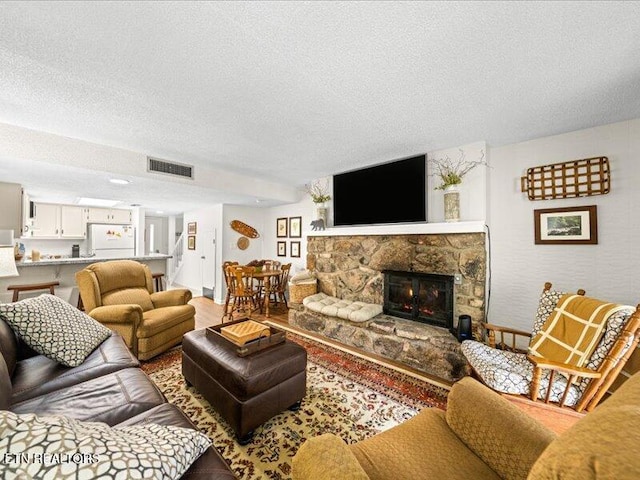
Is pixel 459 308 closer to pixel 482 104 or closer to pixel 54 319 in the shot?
pixel 482 104

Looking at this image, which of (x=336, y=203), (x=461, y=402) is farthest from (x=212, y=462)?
(x=336, y=203)

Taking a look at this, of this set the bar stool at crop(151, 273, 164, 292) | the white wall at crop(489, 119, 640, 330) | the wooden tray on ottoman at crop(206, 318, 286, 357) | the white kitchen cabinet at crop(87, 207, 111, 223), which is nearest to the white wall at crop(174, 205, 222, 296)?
the bar stool at crop(151, 273, 164, 292)

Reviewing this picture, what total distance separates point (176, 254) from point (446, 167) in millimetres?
7255

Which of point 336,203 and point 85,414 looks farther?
point 336,203

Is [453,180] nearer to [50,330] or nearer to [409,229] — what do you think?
[409,229]

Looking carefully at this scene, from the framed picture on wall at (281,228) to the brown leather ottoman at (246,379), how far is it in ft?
11.9

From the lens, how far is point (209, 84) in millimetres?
1810

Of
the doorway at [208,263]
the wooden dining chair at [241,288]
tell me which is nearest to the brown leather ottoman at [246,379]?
the wooden dining chair at [241,288]

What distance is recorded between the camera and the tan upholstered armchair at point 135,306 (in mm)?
2566

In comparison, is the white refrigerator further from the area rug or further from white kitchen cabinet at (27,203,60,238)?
the area rug

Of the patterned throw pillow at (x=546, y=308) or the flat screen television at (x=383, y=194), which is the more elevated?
the flat screen television at (x=383, y=194)

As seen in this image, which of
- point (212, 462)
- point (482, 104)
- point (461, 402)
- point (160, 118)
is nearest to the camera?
point (212, 462)

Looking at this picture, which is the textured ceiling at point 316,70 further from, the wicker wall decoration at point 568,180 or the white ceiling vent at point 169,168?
the white ceiling vent at point 169,168

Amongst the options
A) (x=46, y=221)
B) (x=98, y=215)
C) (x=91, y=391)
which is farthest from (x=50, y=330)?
(x=98, y=215)
